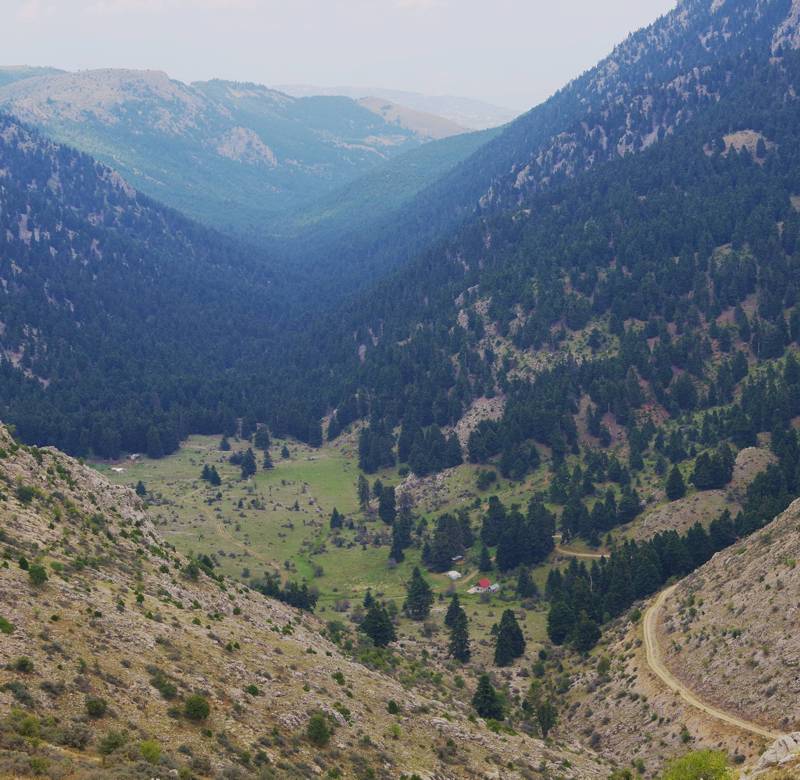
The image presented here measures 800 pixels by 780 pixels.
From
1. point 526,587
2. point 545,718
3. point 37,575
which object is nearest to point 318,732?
point 37,575

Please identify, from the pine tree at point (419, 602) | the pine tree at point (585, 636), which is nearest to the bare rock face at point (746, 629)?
the pine tree at point (585, 636)

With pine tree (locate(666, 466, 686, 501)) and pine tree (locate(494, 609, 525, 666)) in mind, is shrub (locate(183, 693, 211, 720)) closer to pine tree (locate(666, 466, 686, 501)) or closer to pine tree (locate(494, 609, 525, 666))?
pine tree (locate(494, 609, 525, 666))

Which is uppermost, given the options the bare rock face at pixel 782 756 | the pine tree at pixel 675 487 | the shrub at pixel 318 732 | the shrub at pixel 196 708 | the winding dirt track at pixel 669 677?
the bare rock face at pixel 782 756

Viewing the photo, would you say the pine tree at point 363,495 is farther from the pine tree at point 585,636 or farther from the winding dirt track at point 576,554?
the pine tree at point 585,636

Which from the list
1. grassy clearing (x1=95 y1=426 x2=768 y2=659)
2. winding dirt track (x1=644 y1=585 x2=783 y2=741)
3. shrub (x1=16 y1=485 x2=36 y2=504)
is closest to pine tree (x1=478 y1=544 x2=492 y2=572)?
grassy clearing (x1=95 y1=426 x2=768 y2=659)

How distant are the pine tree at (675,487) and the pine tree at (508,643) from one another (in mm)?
49684

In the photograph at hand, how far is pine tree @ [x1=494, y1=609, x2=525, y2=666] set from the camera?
357ft

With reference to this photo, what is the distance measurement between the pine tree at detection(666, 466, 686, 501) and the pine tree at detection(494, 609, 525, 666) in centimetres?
4968

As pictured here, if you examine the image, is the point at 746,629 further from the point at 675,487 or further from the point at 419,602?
the point at 675,487

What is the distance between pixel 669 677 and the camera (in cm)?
8788

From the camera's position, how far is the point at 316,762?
57500mm

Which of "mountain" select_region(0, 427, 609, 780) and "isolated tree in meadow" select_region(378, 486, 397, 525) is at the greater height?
"mountain" select_region(0, 427, 609, 780)

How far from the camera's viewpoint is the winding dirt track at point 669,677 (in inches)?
2975

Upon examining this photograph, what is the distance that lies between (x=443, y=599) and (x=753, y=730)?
2666 inches
